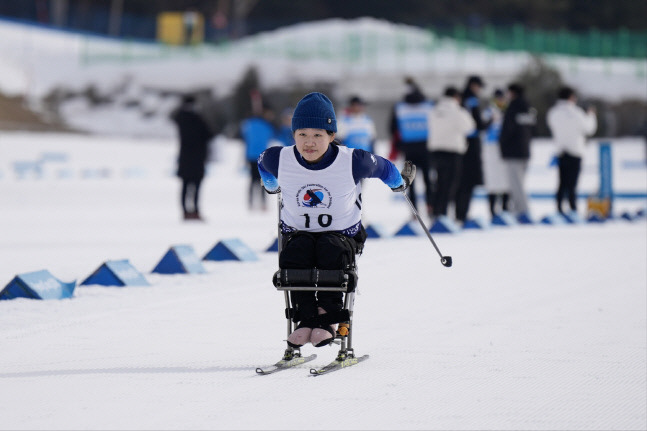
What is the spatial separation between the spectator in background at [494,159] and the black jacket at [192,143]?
3.56m

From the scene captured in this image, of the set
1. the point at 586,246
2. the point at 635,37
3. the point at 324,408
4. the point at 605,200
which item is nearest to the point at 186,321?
the point at 324,408

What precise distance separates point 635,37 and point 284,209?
53.0 meters

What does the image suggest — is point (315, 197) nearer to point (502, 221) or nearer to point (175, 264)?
point (175, 264)

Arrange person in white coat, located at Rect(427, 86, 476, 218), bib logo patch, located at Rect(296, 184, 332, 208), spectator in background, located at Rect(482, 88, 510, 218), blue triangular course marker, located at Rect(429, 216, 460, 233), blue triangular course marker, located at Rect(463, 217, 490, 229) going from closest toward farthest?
bib logo patch, located at Rect(296, 184, 332, 208) < blue triangular course marker, located at Rect(429, 216, 460, 233) < blue triangular course marker, located at Rect(463, 217, 490, 229) < person in white coat, located at Rect(427, 86, 476, 218) < spectator in background, located at Rect(482, 88, 510, 218)

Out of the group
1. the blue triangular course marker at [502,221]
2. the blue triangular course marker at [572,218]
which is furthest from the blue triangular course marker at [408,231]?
the blue triangular course marker at [572,218]

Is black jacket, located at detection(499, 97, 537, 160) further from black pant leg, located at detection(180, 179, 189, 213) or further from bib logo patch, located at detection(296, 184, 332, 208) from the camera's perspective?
→ bib logo patch, located at detection(296, 184, 332, 208)

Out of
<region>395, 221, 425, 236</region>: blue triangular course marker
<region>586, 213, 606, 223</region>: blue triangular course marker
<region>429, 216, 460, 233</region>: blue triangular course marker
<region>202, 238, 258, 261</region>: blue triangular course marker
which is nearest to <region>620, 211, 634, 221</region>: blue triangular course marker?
<region>586, 213, 606, 223</region>: blue triangular course marker

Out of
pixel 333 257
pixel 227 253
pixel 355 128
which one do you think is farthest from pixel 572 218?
pixel 333 257

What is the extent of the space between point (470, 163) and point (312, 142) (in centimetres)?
1007

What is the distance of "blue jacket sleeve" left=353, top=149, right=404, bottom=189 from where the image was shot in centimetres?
524

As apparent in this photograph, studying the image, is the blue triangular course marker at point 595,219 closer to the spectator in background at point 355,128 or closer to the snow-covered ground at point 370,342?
the snow-covered ground at point 370,342

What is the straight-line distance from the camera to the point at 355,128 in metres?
14.0

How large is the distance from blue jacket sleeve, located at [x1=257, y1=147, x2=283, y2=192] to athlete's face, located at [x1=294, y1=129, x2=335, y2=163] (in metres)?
0.20

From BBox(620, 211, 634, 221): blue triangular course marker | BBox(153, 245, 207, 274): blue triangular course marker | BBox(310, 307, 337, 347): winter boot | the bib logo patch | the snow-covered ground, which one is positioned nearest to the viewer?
the snow-covered ground
